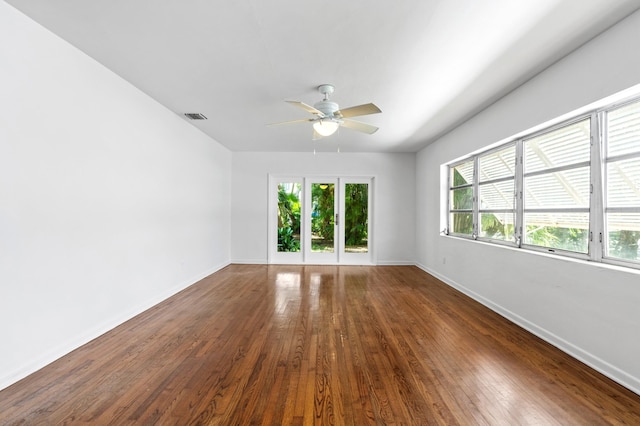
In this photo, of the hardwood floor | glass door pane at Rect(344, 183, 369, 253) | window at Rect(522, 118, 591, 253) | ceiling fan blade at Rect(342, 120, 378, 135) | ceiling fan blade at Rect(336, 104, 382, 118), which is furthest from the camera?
glass door pane at Rect(344, 183, 369, 253)

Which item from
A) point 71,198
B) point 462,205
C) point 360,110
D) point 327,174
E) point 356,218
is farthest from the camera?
point 356,218

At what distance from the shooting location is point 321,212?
7.03 metres

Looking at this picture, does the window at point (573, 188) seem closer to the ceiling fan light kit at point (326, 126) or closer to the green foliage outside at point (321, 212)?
the ceiling fan light kit at point (326, 126)

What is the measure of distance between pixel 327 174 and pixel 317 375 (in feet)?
16.9

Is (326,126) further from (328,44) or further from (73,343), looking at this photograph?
(73,343)

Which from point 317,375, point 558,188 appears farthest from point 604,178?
point 317,375

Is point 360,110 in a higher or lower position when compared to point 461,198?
higher

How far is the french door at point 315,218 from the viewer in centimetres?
703

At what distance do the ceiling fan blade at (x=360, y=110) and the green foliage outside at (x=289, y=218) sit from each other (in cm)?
400

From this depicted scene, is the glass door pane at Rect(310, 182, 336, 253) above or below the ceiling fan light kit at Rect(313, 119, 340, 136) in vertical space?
below

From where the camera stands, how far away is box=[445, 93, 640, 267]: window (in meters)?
2.34

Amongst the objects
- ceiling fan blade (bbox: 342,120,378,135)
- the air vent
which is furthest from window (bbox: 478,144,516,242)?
the air vent

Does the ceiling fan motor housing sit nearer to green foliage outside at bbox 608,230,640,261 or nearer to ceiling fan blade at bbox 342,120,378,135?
ceiling fan blade at bbox 342,120,378,135

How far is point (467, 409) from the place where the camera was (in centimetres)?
187
